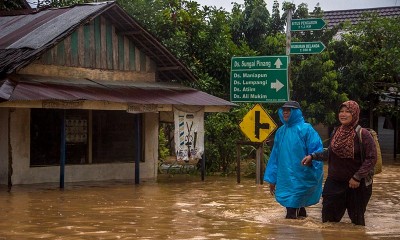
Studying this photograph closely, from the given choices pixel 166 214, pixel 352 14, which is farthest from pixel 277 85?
pixel 352 14

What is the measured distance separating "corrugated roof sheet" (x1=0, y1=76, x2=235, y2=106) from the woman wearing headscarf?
22.5 ft

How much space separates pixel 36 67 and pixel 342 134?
9.10 m

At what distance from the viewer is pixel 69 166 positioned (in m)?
19.1

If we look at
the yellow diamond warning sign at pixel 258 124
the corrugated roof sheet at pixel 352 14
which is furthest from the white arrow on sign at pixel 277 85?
the corrugated roof sheet at pixel 352 14

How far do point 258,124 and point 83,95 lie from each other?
4135 mm

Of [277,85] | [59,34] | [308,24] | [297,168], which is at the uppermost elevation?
[308,24]

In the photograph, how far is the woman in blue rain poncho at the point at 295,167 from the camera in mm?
11492

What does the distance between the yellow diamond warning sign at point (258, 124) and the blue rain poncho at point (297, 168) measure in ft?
21.4

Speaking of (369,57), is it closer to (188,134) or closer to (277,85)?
(277,85)

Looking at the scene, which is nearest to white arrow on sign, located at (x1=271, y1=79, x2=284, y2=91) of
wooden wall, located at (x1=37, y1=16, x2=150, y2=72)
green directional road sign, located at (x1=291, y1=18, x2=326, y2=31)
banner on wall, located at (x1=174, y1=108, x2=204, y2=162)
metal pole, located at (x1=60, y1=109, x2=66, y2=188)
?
green directional road sign, located at (x1=291, y1=18, x2=326, y2=31)

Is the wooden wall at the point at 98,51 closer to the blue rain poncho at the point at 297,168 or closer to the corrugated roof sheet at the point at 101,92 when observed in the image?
the corrugated roof sheet at the point at 101,92

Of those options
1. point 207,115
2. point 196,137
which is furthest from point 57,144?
point 207,115

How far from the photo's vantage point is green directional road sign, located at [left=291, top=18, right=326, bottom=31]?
17297mm

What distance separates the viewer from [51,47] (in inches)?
667
